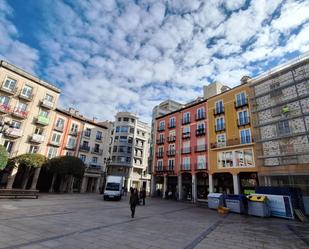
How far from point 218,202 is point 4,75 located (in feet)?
104

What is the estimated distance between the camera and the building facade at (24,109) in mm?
26047

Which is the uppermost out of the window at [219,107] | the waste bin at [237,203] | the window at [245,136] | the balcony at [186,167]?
the window at [219,107]

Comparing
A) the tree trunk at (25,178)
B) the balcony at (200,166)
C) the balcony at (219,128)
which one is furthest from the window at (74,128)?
the balcony at (219,128)

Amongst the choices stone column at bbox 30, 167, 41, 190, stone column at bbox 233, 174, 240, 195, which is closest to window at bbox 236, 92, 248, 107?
stone column at bbox 233, 174, 240, 195

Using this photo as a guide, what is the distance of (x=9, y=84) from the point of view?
87.3 ft

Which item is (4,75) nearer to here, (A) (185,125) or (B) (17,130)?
(B) (17,130)

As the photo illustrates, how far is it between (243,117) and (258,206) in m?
12.7

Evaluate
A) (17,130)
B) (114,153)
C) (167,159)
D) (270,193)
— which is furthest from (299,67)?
(114,153)

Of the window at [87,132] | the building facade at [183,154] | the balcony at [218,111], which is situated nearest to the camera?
the balcony at [218,111]

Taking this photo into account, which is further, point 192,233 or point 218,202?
point 218,202

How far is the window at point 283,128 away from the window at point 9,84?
34279 mm

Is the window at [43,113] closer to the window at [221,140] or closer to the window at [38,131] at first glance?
the window at [38,131]

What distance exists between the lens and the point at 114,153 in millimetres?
50906

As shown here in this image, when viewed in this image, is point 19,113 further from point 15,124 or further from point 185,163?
point 185,163
